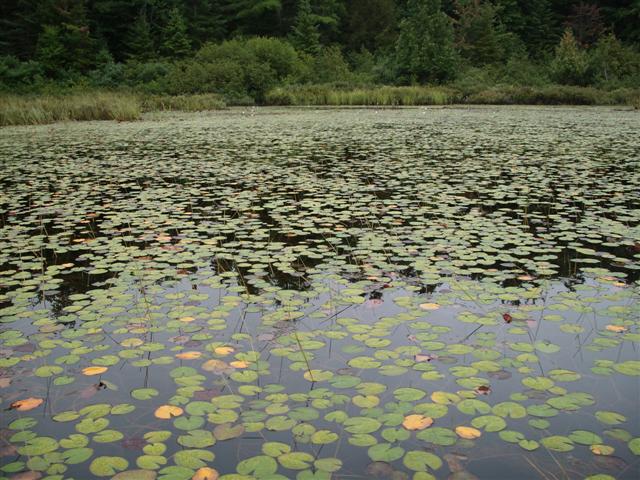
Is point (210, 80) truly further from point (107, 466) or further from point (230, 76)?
point (107, 466)

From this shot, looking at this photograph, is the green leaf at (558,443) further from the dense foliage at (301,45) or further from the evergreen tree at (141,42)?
the evergreen tree at (141,42)

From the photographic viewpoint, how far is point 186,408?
7.22 feet

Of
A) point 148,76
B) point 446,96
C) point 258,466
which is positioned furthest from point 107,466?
point 148,76

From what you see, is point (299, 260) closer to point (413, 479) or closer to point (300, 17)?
point (413, 479)

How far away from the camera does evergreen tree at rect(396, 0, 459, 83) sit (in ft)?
95.7

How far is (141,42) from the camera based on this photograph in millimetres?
35812

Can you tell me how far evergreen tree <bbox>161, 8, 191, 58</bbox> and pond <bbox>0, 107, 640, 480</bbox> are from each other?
32167 mm

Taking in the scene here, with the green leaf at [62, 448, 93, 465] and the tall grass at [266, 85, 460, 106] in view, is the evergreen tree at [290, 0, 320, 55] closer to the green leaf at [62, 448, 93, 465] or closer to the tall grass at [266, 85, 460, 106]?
the tall grass at [266, 85, 460, 106]

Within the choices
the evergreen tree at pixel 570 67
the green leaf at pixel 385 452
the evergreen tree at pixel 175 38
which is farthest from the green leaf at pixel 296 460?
the evergreen tree at pixel 175 38

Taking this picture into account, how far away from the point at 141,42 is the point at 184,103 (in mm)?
14197

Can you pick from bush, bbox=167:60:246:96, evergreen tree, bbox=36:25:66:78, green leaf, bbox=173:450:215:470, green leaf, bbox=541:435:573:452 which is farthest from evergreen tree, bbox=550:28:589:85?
green leaf, bbox=173:450:215:470

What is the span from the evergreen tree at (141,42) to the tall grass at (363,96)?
482 inches

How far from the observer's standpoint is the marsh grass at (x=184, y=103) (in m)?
24.0

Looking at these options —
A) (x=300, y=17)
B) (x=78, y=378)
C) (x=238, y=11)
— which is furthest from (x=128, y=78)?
(x=78, y=378)
